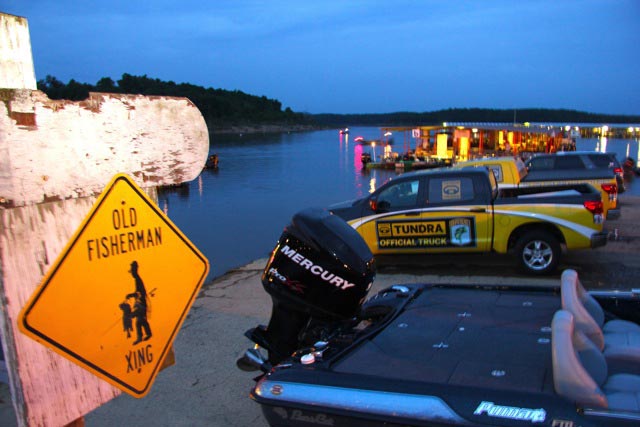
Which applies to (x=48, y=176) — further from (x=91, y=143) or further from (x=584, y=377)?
(x=584, y=377)

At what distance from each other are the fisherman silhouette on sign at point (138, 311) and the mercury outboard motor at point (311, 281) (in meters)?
1.80

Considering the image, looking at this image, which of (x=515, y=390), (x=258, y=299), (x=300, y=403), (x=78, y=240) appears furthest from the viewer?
(x=258, y=299)

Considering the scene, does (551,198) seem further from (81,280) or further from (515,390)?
(81,280)

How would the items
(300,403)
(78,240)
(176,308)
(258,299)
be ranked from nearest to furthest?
(78,240)
(176,308)
(300,403)
(258,299)

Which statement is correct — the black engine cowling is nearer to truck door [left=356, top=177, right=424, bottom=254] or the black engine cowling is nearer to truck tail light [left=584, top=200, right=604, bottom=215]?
truck door [left=356, top=177, right=424, bottom=254]

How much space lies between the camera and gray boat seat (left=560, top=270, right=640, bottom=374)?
321 centimetres

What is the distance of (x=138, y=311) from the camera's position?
82.0 inches

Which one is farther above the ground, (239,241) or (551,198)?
(551,198)

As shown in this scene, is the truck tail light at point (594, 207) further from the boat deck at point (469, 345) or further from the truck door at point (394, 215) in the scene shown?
the boat deck at point (469, 345)

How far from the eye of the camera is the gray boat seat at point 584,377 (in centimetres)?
247

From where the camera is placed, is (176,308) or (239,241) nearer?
(176,308)

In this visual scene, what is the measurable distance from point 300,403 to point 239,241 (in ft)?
52.8

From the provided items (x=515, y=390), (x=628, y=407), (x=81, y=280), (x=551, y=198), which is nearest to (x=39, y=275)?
(x=81, y=280)

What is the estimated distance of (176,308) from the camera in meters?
2.27
